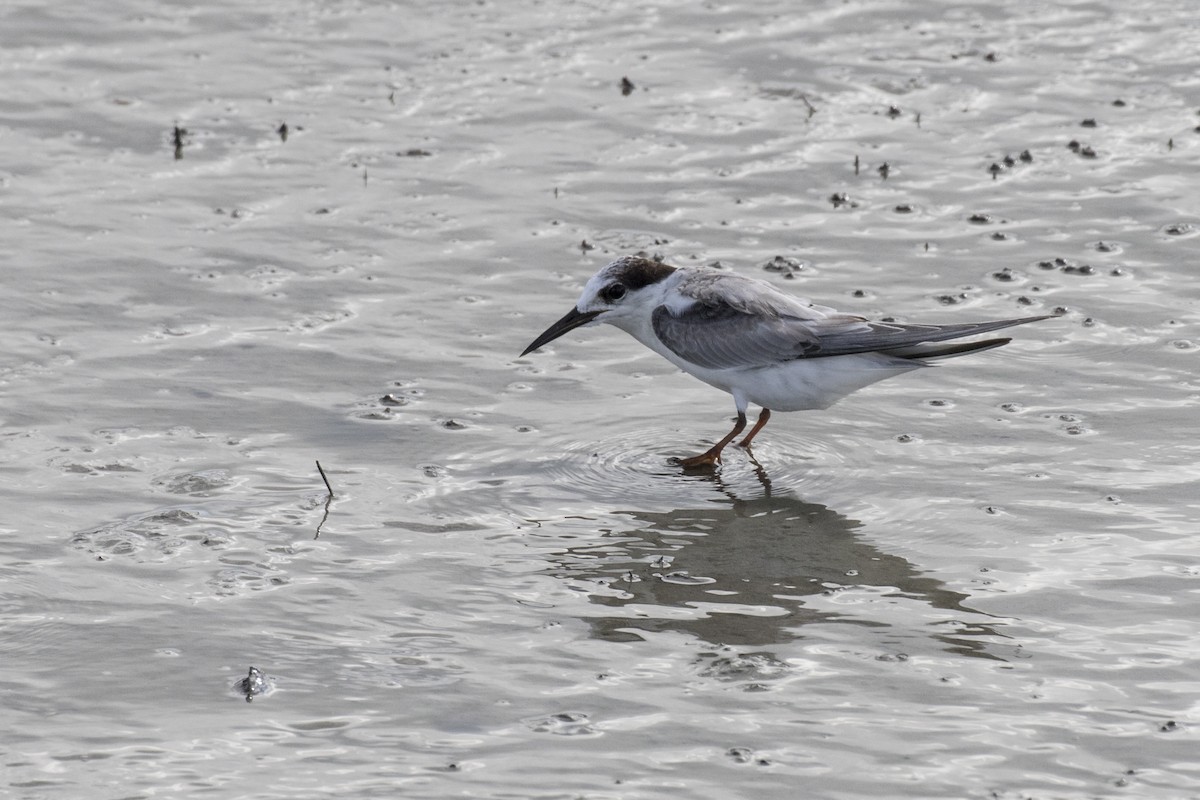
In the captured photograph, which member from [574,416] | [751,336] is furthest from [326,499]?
[751,336]

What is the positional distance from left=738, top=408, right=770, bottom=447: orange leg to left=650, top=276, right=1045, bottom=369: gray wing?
47cm

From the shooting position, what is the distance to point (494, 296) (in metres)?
11.1

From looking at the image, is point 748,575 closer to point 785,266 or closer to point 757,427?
point 757,427

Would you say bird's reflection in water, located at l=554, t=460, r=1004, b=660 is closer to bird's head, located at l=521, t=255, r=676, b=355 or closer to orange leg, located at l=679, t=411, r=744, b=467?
orange leg, located at l=679, t=411, r=744, b=467

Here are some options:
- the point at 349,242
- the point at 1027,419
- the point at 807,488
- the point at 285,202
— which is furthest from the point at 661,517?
the point at 285,202

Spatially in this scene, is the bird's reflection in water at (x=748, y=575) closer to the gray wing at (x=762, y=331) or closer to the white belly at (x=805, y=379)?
the white belly at (x=805, y=379)

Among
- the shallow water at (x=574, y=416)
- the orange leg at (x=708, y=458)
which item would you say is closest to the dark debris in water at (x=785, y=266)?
the shallow water at (x=574, y=416)

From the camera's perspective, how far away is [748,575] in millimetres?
7973

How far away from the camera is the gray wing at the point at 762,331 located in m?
9.04

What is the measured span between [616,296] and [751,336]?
35.5 inches

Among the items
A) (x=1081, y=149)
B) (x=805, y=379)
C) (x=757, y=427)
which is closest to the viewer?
(x=805, y=379)

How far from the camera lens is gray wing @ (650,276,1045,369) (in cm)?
904

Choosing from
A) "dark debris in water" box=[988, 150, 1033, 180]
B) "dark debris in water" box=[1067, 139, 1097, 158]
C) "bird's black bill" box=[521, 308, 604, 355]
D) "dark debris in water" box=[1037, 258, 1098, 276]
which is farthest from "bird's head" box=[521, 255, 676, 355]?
"dark debris in water" box=[1067, 139, 1097, 158]

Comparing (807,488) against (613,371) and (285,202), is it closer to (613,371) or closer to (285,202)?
(613,371)
